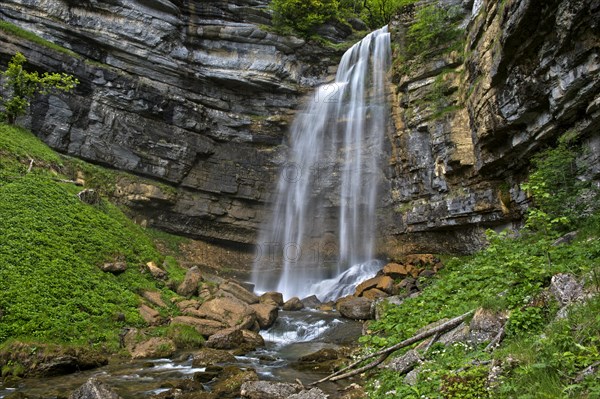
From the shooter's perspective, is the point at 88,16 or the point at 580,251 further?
the point at 88,16

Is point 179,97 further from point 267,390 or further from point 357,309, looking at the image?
point 267,390

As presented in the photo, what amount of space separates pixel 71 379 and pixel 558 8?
1409 cm

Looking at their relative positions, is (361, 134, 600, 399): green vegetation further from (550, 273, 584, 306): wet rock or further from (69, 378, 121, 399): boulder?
(69, 378, 121, 399): boulder

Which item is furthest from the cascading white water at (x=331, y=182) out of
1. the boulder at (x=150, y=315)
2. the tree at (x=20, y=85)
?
the tree at (x=20, y=85)

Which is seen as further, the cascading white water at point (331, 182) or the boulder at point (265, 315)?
the cascading white water at point (331, 182)

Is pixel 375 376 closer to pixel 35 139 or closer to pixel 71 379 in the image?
pixel 71 379

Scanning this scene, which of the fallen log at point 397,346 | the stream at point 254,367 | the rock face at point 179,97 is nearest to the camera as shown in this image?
the fallen log at point 397,346

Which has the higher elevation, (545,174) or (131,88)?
(131,88)

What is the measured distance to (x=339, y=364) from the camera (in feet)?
27.8

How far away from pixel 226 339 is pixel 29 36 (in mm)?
20365

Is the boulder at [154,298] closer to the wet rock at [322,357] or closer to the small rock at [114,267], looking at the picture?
the small rock at [114,267]

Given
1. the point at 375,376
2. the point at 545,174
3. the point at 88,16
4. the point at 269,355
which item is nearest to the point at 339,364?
the point at 375,376

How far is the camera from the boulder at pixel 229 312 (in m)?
12.2

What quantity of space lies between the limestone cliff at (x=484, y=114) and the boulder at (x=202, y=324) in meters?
11.3
